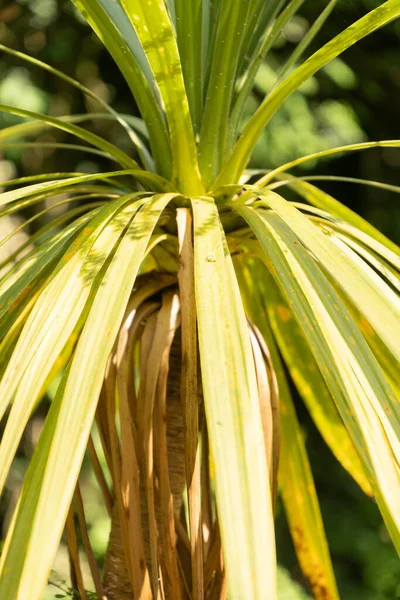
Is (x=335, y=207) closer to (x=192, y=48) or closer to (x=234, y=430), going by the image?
(x=192, y=48)

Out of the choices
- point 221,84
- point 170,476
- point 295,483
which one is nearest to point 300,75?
point 221,84

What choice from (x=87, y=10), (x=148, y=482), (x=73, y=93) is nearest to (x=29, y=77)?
(x=73, y=93)

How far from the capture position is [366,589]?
1.94 m

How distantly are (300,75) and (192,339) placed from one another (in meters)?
0.29

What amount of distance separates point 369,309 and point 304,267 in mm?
75

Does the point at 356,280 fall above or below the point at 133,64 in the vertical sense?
below

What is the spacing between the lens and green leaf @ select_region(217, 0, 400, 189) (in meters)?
0.62

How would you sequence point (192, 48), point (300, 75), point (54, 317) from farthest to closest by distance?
point (192, 48) < point (300, 75) < point (54, 317)

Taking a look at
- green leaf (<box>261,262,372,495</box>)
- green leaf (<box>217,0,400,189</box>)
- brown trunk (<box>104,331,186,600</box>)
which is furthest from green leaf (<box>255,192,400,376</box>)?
green leaf (<box>261,262,372,495</box>)

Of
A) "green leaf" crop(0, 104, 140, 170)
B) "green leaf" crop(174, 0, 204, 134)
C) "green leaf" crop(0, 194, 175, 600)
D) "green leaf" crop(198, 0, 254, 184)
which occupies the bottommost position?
"green leaf" crop(0, 194, 175, 600)

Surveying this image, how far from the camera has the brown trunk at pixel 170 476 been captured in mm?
746

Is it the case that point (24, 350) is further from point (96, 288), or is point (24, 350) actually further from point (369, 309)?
point (369, 309)

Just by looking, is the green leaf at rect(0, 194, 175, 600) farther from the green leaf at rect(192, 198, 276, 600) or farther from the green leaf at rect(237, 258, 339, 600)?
the green leaf at rect(237, 258, 339, 600)

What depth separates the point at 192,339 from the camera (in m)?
0.64
